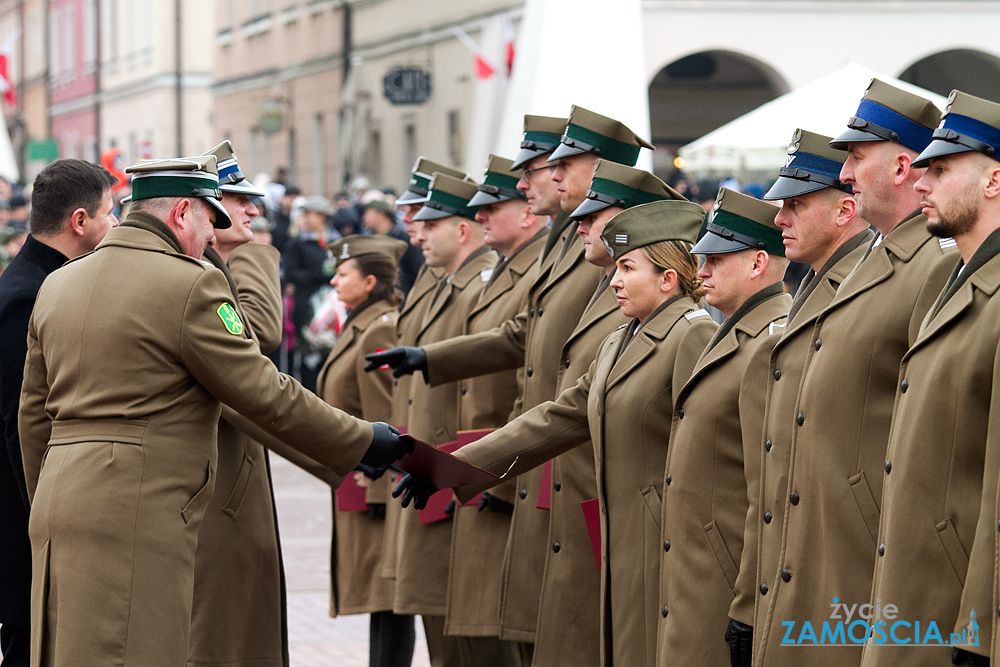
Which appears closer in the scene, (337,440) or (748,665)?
(748,665)

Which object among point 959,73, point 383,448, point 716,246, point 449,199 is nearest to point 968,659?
point 716,246

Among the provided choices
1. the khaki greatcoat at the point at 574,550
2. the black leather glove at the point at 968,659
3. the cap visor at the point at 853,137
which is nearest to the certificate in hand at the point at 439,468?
the khaki greatcoat at the point at 574,550

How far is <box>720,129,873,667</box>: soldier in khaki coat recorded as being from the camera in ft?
14.7

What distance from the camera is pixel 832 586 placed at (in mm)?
4254

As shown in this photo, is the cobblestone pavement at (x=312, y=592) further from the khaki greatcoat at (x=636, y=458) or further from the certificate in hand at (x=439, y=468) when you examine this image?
the khaki greatcoat at (x=636, y=458)

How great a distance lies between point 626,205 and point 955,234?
2.22 metres

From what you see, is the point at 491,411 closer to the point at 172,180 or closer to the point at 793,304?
the point at 172,180

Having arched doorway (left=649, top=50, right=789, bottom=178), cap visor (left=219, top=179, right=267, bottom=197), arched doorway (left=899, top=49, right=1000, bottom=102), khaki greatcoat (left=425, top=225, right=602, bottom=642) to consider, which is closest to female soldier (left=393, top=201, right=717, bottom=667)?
khaki greatcoat (left=425, top=225, right=602, bottom=642)

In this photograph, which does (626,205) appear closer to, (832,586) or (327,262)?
(832,586)

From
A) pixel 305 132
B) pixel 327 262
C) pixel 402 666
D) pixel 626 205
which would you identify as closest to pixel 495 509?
pixel 402 666

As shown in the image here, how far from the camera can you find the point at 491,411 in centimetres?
711

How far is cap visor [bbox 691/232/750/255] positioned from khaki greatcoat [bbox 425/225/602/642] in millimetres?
1204

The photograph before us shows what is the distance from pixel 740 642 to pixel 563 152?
2404mm

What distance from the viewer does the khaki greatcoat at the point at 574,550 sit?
19.0 feet
